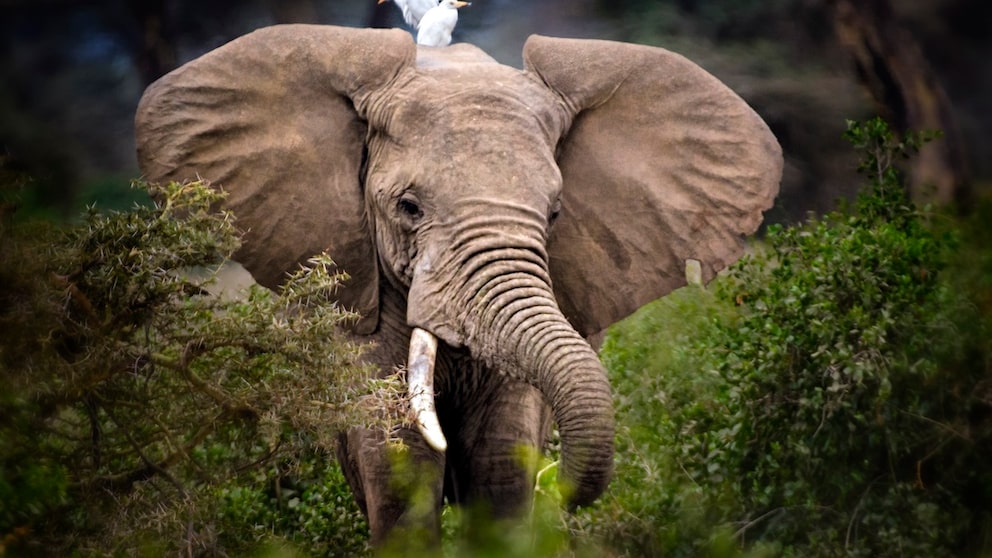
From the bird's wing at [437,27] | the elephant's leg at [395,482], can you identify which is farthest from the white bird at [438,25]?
the elephant's leg at [395,482]

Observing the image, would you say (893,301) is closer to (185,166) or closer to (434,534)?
(434,534)

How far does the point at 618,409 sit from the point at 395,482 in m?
1.40

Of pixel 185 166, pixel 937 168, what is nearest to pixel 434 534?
pixel 185 166

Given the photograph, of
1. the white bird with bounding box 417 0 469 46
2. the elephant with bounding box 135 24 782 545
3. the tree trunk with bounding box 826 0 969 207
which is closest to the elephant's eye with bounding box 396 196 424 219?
the elephant with bounding box 135 24 782 545

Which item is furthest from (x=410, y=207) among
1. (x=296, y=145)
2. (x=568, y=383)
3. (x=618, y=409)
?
(x=618, y=409)

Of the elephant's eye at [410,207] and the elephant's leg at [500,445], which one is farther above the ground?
the elephant's eye at [410,207]

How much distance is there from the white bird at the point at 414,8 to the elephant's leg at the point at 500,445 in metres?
3.11

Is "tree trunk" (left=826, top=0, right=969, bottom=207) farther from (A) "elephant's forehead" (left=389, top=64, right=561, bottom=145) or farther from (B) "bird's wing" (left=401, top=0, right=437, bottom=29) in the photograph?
(A) "elephant's forehead" (left=389, top=64, right=561, bottom=145)

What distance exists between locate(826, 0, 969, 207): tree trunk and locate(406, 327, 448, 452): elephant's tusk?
442 centimetres

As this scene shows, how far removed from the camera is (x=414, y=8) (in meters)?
7.37

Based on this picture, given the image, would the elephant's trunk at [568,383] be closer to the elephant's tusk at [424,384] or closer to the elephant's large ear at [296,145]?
the elephant's tusk at [424,384]

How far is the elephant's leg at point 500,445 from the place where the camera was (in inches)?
182

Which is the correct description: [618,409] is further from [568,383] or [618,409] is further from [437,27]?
[437,27]

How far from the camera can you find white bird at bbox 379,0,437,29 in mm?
7339
